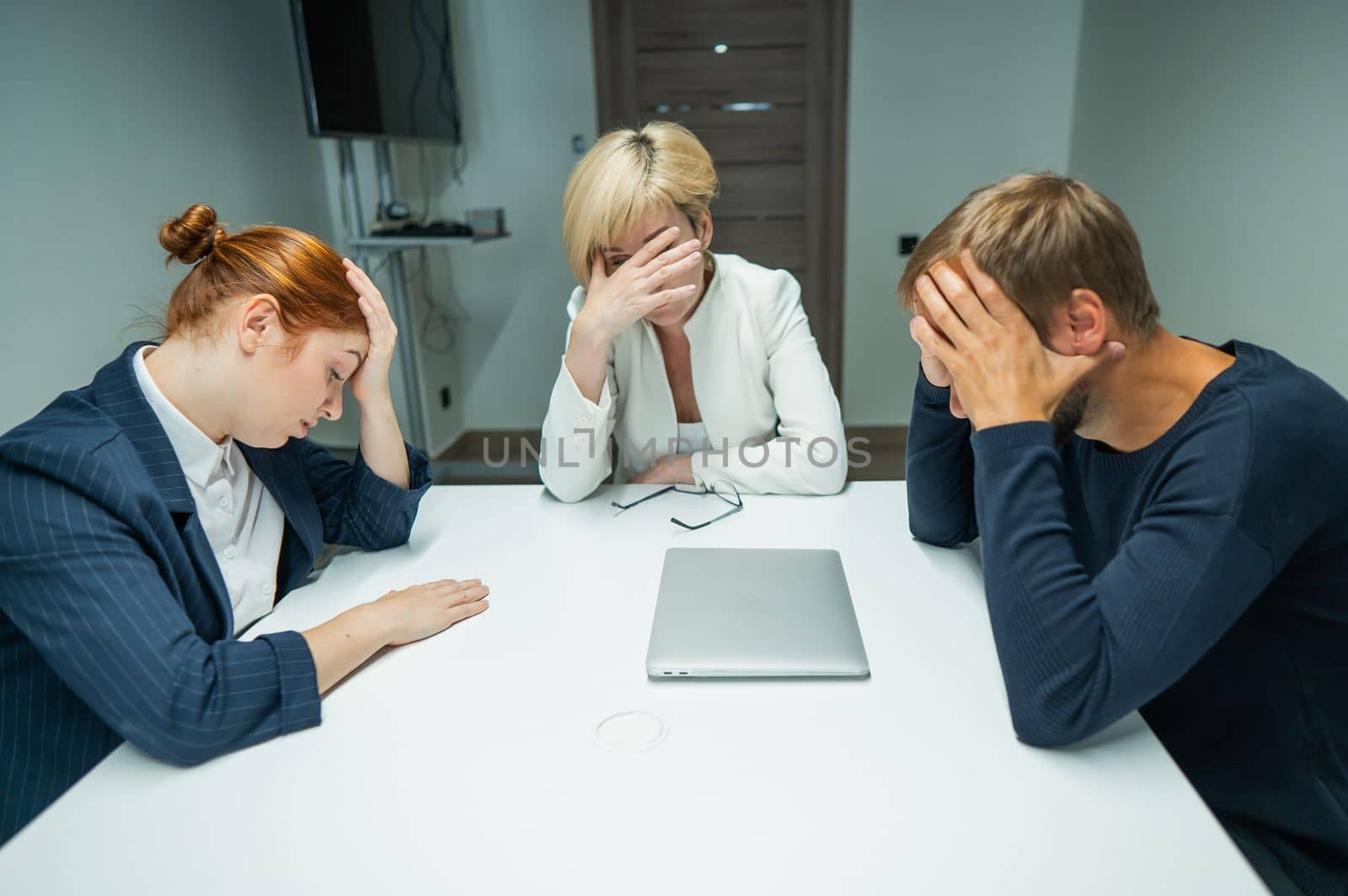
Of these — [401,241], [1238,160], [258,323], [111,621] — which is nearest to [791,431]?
[258,323]

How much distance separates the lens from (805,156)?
3.52 metres

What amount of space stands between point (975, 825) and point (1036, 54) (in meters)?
3.43

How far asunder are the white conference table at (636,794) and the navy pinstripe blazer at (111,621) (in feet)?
0.17

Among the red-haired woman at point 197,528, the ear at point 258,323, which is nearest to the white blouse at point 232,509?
the red-haired woman at point 197,528

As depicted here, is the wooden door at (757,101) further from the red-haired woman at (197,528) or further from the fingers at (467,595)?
the fingers at (467,595)

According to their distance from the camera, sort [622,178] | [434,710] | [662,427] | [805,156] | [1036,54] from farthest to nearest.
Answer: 1. [805,156]
2. [1036,54]
3. [662,427]
4. [622,178]
5. [434,710]

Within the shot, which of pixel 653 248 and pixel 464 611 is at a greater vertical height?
pixel 653 248

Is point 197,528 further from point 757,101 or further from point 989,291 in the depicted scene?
point 757,101

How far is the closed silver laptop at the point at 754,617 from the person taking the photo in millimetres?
874

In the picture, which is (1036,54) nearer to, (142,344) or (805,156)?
(805,156)

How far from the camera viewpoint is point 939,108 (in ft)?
11.0

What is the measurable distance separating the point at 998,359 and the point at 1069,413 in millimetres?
112

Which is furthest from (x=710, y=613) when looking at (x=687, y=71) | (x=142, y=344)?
(x=687, y=71)

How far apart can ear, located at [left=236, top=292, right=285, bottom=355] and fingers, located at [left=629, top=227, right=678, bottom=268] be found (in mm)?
582
